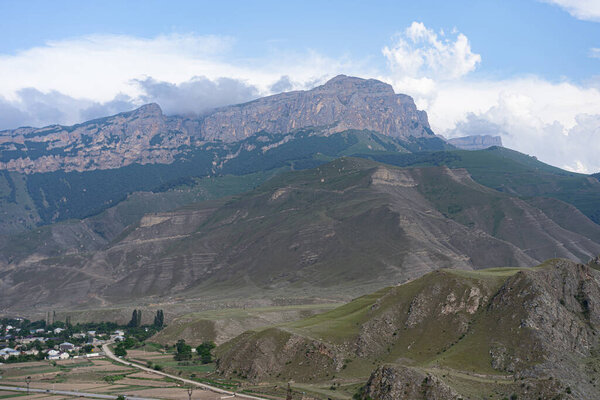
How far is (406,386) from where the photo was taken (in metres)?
96.4

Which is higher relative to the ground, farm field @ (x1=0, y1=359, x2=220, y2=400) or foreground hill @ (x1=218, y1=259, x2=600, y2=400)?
foreground hill @ (x1=218, y1=259, x2=600, y2=400)

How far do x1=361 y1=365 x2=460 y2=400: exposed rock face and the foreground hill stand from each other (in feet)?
0.47

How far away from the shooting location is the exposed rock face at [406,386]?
94.1 m

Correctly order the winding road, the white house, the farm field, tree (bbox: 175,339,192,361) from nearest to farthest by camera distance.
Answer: the winding road
the farm field
tree (bbox: 175,339,192,361)
the white house

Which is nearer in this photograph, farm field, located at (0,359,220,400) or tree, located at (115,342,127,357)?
farm field, located at (0,359,220,400)

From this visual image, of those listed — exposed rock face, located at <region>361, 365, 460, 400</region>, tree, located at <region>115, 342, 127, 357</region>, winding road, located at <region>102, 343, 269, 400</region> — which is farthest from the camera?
tree, located at <region>115, 342, 127, 357</region>

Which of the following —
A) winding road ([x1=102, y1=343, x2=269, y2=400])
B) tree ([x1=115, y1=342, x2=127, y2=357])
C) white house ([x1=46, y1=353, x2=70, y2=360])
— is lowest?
winding road ([x1=102, y1=343, x2=269, y2=400])

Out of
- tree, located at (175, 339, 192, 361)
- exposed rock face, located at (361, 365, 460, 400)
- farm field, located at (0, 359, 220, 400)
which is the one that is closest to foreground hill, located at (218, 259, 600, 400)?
exposed rock face, located at (361, 365, 460, 400)

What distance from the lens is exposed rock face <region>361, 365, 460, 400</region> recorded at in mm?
94062

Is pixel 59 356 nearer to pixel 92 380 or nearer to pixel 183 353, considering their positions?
pixel 183 353

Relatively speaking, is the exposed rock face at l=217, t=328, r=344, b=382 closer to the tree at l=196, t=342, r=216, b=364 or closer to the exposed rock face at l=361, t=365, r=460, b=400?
the tree at l=196, t=342, r=216, b=364

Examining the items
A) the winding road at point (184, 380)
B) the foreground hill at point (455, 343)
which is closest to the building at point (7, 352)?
the winding road at point (184, 380)

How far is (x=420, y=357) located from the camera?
118062mm

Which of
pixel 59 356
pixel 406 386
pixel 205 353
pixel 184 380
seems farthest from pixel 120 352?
pixel 406 386
